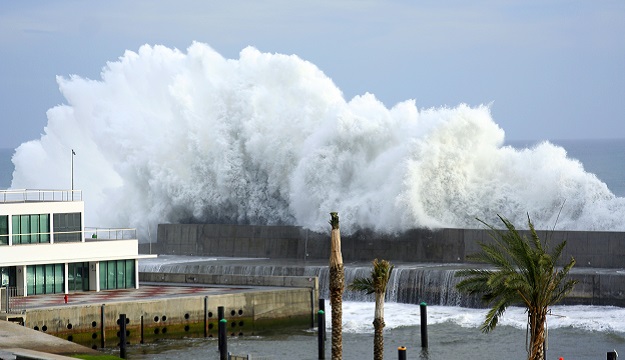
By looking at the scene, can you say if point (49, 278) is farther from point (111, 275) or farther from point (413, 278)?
point (413, 278)

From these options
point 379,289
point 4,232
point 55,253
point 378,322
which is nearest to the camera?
point 379,289

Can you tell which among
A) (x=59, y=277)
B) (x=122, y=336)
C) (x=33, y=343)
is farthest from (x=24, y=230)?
(x=33, y=343)

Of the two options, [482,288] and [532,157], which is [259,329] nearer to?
[482,288]

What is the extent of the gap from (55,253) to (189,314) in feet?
14.0

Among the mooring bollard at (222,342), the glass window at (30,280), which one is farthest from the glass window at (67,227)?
the mooring bollard at (222,342)

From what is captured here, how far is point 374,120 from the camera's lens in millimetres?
56938

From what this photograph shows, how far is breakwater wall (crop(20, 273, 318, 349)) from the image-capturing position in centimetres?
3512

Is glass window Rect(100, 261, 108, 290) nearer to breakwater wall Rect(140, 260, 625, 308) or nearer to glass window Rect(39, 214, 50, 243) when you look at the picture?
glass window Rect(39, 214, 50, 243)

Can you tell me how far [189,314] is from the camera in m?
37.3

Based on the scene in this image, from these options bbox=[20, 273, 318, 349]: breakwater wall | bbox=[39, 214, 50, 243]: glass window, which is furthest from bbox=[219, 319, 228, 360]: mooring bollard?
bbox=[39, 214, 50, 243]: glass window

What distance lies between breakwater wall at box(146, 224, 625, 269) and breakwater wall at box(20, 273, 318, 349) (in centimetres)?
777

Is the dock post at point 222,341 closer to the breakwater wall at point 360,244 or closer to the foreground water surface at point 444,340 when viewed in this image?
the foreground water surface at point 444,340

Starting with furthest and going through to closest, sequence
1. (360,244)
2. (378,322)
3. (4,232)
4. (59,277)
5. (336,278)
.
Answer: (360,244) → (59,277) → (4,232) → (378,322) → (336,278)

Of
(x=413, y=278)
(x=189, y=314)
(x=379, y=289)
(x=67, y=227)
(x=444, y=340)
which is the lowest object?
(x=444, y=340)
